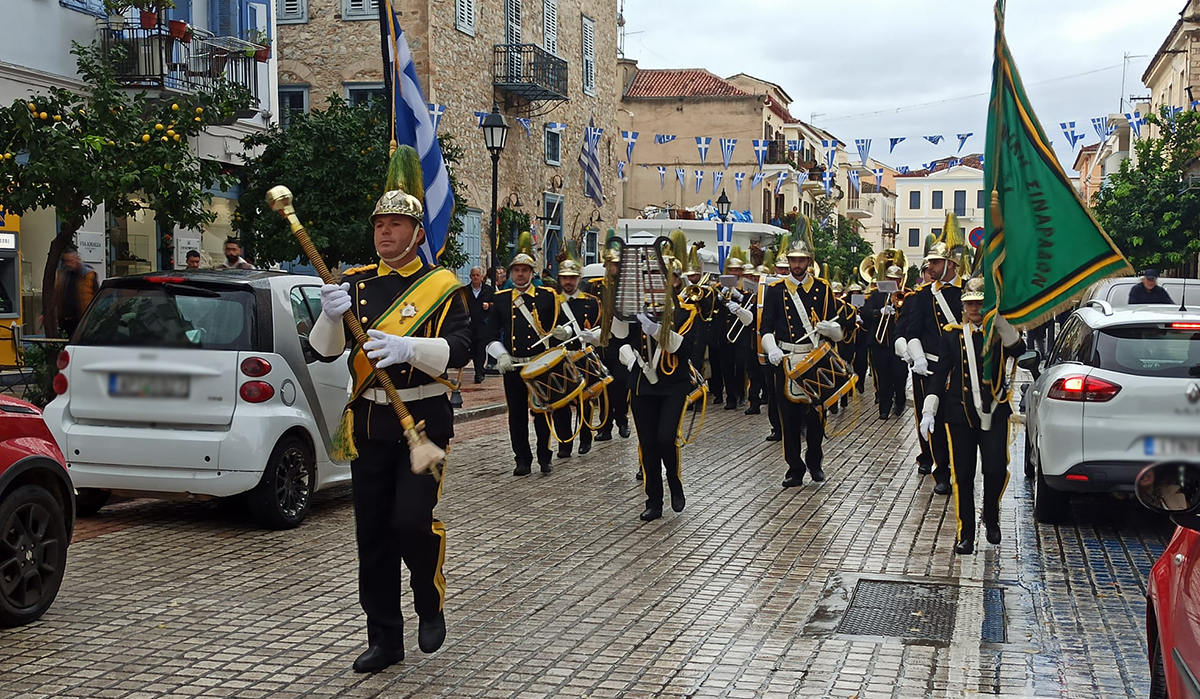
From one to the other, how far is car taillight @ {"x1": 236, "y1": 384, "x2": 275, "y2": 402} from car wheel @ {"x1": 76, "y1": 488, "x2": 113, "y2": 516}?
1.39 metres

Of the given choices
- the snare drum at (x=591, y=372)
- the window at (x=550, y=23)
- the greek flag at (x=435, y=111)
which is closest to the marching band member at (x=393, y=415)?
the snare drum at (x=591, y=372)

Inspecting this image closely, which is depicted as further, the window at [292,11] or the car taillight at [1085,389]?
the window at [292,11]

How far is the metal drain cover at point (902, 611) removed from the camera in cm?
650

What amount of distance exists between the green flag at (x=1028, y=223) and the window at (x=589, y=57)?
34.2 meters

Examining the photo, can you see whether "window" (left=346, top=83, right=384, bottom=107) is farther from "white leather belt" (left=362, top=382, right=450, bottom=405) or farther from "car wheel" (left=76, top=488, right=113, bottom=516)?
"white leather belt" (left=362, top=382, right=450, bottom=405)

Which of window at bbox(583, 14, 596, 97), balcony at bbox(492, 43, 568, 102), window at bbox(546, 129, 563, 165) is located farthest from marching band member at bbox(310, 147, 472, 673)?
window at bbox(583, 14, 596, 97)

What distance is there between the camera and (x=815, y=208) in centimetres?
7619

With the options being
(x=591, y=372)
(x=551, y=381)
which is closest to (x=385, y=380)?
(x=551, y=381)

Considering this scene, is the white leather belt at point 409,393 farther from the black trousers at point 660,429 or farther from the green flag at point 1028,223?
the black trousers at point 660,429

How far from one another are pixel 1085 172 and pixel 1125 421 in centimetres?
9307

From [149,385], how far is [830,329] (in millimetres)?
9895

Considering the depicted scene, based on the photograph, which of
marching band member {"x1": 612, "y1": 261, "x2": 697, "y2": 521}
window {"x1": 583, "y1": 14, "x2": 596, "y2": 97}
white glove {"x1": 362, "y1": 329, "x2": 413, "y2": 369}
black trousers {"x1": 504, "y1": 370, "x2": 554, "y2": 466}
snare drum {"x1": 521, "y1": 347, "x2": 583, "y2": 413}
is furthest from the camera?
window {"x1": 583, "y1": 14, "x2": 596, "y2": 97}

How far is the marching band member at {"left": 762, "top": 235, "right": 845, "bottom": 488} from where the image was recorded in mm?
11508

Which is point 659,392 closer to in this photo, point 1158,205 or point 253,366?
point 253,366
